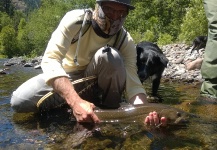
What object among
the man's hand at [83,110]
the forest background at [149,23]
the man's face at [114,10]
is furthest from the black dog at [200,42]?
the man's hand at [83,110]

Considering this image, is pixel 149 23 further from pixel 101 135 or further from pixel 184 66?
pixel 101 135

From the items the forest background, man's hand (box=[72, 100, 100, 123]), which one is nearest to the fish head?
man's hand (box=[72, 100, 100, 123])

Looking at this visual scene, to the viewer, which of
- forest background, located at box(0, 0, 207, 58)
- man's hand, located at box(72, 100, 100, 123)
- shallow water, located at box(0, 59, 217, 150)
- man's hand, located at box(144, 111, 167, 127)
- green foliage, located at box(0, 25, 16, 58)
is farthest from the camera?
green foliage, located at box(0, 25, 16, 58)

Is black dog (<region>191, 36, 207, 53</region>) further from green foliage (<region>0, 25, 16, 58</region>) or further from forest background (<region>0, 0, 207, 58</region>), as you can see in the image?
green foliage (<region>0, 25, 16, 58</region>)

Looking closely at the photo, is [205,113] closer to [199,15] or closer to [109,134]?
[109,134]

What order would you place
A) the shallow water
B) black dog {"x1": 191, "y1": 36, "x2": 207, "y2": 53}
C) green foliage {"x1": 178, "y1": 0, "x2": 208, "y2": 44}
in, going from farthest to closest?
green foliage {"x1": 178, "y1": 0, "x2": 208, "y2": 44}, black dog {"x1": 191, "y1": 36, "x2": 207, "y2": 53}, the shallow water

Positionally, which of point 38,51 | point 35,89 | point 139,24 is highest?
point 35,89

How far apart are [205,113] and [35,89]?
224cm

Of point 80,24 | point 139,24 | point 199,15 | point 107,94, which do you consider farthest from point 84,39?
point 139,24

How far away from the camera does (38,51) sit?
45.2m

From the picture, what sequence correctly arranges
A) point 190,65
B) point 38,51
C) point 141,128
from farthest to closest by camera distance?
point 38,51 < point 190,65 < point 141,128

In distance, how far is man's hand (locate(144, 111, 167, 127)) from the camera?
311cm

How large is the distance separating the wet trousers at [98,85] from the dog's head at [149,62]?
94.5 inches

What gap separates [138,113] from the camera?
10.7ft
